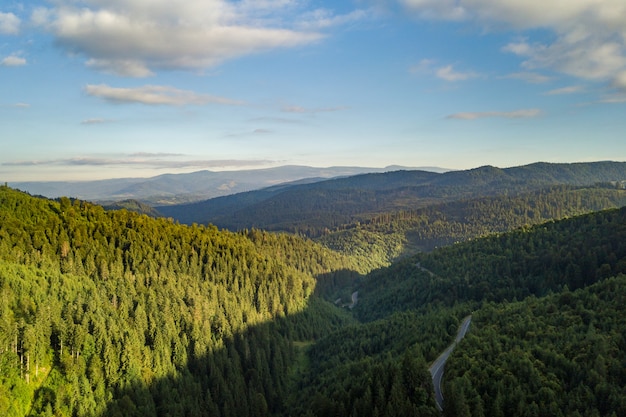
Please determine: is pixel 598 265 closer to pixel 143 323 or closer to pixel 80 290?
pixel 143 323

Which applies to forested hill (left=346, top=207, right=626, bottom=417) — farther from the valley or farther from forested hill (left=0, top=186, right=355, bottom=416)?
forested hill (left=0, top=186, right=355, bottom=416)

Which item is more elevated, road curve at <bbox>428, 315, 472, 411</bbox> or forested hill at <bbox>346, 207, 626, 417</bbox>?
forested hill at <bbox>346, 207, 626, 417</bbox>

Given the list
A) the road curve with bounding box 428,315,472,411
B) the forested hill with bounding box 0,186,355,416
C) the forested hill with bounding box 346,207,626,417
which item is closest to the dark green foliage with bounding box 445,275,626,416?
the forested hill with bounding box 346,207,626,417

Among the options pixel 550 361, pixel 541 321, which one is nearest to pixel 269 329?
pixel 541 321

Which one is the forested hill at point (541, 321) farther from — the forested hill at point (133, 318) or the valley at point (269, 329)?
the forested hill at point (133, 318)

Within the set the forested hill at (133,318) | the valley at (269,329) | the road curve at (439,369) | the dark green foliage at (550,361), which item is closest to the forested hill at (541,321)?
the dark green foliage at (550,361)

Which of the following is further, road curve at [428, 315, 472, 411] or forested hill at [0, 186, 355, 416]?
forested hill at [0, 186, 355, 416]

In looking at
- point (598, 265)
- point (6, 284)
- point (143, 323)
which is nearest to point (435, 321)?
point (598, 265)
